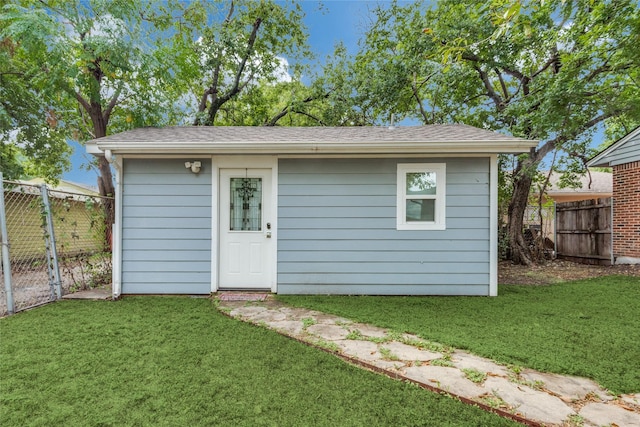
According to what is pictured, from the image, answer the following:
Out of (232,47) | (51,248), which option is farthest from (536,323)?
(232,47)

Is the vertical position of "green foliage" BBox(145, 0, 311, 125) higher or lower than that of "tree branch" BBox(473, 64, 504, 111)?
higher

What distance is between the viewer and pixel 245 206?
455 cm

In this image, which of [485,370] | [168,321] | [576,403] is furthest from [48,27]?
[576,403]

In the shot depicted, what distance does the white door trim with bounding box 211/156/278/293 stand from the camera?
4.41m

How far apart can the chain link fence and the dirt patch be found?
7.28 metres

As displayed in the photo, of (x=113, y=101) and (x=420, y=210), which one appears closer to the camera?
(x=420, y=210)

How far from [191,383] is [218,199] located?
2862mm

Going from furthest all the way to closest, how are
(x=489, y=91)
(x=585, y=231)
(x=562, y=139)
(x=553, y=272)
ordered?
1. (x=489, y=91)
2. (x=585, y=231)
3. (x=562, y=139)
4. (x=553, y=272)

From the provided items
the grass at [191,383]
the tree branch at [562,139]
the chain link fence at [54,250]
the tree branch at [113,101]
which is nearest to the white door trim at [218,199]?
the grass at [191,383]

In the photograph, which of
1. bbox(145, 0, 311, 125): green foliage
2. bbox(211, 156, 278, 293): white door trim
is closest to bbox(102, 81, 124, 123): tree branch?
bbox(145, 0, 311, 125): green foliage

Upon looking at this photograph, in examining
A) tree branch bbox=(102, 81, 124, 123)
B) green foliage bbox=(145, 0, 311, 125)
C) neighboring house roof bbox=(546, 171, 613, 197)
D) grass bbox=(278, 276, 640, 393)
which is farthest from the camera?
neighboring house roof bbox=(546, 171, 613, 197)

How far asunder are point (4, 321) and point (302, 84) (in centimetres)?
1090

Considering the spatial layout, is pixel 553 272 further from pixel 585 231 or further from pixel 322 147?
pixel 322 147

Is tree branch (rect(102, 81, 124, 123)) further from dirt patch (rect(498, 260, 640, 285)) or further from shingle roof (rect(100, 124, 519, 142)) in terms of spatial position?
dirt patch (rect(498, 260, 640, 285))
